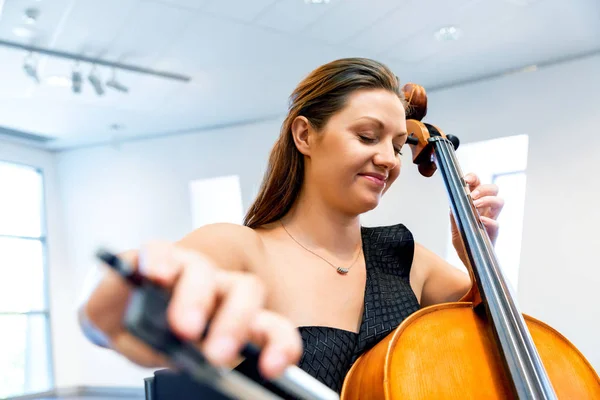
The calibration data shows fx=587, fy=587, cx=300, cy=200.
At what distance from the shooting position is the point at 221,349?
9.2 inches

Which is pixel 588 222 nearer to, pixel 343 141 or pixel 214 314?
pixel 343 141

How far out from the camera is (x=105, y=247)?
0.75 ft

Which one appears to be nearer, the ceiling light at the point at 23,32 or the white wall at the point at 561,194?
the ceiling light at the point at 23,32

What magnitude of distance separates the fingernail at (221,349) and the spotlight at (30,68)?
4.94 metres

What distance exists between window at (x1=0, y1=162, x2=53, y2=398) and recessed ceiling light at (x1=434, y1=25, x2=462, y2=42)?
18.7 ft

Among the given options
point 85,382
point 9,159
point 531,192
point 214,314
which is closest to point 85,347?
point 85,382

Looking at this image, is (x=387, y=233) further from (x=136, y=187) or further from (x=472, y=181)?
(x=136, y=187)

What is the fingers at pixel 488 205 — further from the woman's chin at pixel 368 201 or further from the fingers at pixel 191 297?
the fingers at pixel 191 297

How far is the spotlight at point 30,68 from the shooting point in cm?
461

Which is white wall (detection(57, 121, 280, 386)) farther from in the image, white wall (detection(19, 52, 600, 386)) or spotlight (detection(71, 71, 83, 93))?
spotlight (detection(71, 71, 83, 93))

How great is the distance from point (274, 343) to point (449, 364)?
2.24 feet

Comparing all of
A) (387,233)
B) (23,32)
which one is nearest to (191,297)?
(387,233)

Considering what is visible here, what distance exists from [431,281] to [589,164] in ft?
12.3

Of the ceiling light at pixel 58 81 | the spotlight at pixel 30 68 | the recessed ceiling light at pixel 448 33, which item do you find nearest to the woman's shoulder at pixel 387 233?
the recessed ceiling light at pixel 448 33
